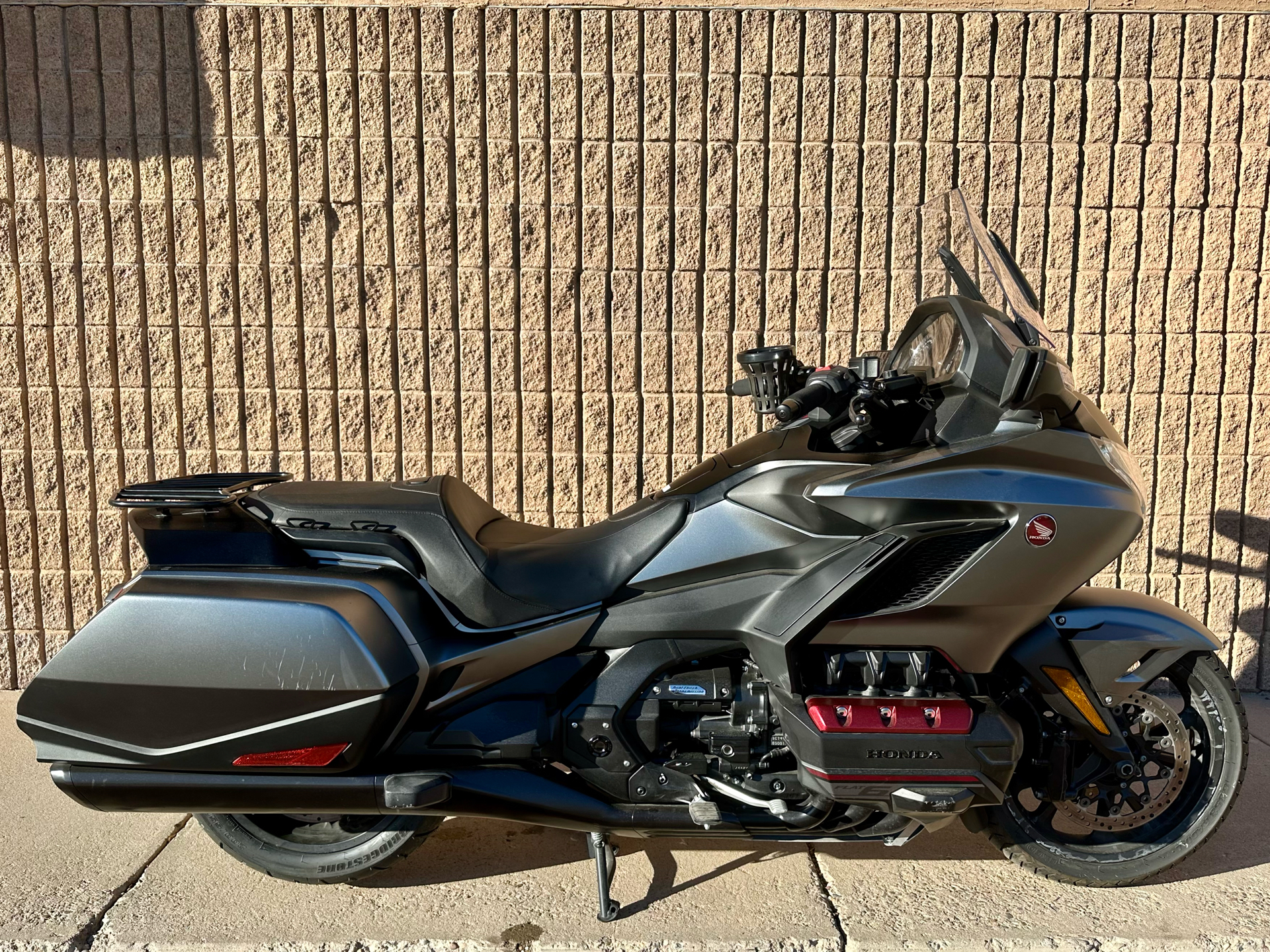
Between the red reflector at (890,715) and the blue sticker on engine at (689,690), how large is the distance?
0.28 metres

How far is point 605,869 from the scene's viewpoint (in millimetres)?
2348

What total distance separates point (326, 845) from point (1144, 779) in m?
2.41

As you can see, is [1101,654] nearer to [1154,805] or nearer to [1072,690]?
[1072,690]

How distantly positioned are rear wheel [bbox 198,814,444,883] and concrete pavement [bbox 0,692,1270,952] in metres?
0.10

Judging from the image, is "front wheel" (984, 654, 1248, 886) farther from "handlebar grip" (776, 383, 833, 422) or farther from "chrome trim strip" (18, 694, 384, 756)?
"chrome trim strip" (18, 694, 384, 756)

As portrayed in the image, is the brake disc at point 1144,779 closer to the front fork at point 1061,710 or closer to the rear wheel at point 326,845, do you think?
the front fork at point 1061,710

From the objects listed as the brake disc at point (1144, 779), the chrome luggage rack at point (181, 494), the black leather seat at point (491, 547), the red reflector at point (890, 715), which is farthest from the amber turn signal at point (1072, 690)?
the chrome luggage rack at point (181, 494)

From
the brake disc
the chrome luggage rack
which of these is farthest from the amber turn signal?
the chrome luggage rack

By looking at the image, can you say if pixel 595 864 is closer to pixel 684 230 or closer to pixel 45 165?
pixel 684 230

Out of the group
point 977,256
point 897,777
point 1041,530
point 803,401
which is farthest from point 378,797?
point 977,256

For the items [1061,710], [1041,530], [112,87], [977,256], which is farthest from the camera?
[112,87]

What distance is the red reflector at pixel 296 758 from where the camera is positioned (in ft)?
7.04

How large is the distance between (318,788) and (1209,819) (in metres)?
2.53

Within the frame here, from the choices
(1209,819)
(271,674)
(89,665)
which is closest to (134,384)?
(89,665)
